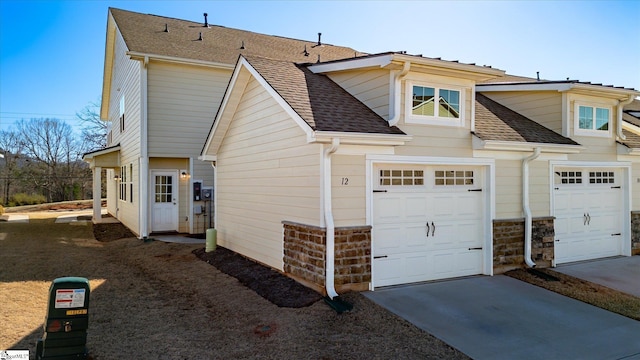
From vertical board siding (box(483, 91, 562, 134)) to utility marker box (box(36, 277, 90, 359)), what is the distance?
9.66 m

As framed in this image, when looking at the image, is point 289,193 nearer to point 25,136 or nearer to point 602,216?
point 602,216

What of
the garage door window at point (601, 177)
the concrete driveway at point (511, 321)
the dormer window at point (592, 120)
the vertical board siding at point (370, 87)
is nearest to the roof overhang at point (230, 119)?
the vertical board siding at point (370, 87)

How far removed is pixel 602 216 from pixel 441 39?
581 cm

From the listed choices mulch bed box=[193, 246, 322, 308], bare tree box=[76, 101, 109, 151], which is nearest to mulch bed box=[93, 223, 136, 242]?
mulch bed box=[193, 246, 322, 308]

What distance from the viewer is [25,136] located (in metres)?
40.3

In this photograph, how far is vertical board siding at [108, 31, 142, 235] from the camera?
42.2ft

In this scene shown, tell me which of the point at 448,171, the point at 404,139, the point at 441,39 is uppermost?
the point at 441,39

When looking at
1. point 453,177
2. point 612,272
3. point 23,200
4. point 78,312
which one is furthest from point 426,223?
point 23,200

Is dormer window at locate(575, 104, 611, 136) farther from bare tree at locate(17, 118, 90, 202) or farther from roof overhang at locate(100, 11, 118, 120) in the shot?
bare tree at locate(17, 118, 90, 202)

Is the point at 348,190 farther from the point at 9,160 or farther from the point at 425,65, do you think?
the point at 9,160

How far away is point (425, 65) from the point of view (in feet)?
22.7

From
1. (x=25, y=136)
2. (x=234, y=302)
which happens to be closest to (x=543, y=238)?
(x=234, y=302)

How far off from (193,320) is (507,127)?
282 inches

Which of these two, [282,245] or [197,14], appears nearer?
[282,245]
